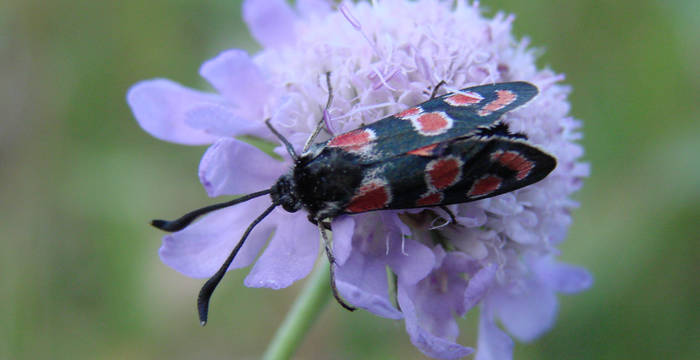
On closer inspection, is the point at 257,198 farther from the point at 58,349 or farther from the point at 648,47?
the point at 648,47

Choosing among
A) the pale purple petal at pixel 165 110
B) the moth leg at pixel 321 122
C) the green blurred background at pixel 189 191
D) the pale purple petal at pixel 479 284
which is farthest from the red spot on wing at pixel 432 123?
the green blurred background at pixel 189 191

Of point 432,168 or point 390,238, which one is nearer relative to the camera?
point 432,168

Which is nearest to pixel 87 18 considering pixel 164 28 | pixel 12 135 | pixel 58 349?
pixel 164 28

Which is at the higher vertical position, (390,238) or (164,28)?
(164,28)

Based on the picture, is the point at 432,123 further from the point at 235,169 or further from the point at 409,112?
the point at 235,169

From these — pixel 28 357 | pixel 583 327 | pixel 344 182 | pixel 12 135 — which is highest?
pixel 344 182

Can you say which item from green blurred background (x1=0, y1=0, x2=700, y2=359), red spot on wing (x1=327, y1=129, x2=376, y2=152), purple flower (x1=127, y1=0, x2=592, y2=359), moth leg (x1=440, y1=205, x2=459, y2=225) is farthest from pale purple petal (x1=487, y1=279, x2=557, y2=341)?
red spot on wing (x1=327, y1=129, x2=376, y2=152)

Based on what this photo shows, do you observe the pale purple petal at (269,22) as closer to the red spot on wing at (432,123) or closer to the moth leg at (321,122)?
the moth leg at (321,122)
